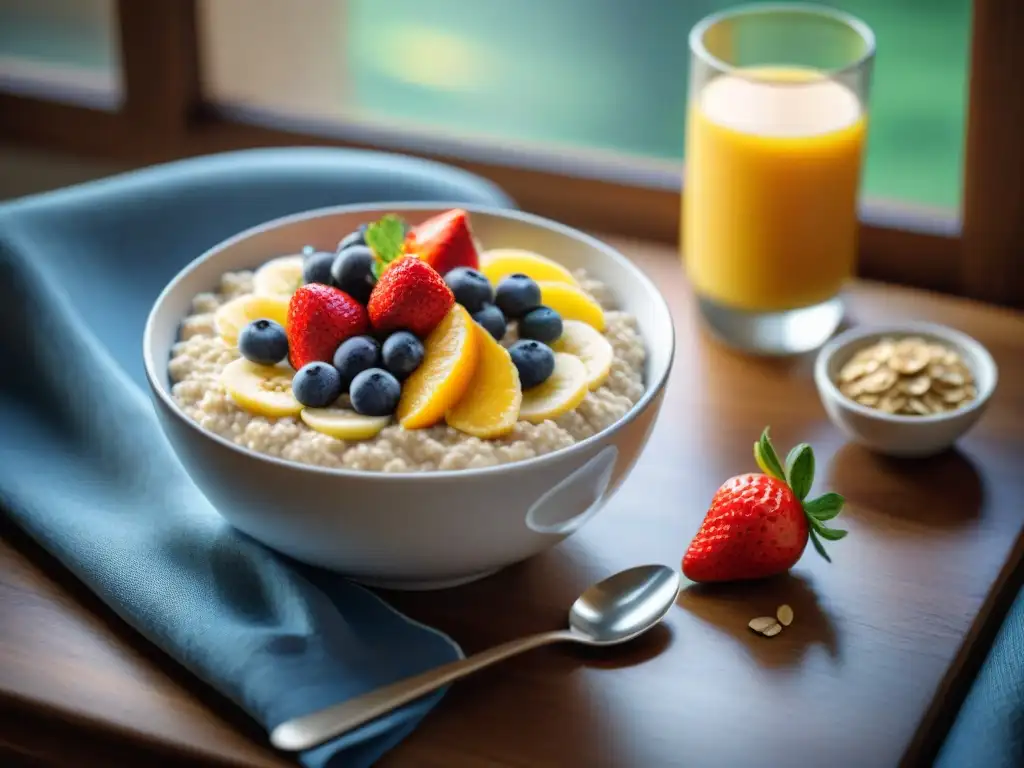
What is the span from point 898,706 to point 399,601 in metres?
0.41

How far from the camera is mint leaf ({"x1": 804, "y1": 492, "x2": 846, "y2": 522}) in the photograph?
1.09 m

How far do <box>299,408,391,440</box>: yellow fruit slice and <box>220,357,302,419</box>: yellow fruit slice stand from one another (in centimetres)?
2

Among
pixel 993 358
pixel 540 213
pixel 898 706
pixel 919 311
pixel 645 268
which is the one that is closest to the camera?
pixel 898 706

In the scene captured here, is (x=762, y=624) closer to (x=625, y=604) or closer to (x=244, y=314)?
(x=625, y=604)

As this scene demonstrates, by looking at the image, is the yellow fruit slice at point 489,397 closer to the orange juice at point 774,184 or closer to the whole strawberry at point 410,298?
the whole strawberry at point 410,298

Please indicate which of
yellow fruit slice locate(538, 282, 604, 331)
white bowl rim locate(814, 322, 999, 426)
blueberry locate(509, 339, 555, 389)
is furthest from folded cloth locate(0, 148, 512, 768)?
white bowl rim locate(814, 322, 999, 426)

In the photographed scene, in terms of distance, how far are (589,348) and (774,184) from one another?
1.27 ft

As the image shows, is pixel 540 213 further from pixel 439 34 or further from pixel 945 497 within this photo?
pixel 439 34

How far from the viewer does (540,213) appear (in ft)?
5.81

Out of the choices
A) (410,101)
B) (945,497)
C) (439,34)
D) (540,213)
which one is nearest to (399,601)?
(945,497)

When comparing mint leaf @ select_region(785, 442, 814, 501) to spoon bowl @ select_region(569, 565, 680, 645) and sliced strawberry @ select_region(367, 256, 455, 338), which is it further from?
sliced strawberry @ select_region(367, 256, 455, 338)

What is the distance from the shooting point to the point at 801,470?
110cm

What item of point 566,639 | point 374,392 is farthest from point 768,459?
point 374,392

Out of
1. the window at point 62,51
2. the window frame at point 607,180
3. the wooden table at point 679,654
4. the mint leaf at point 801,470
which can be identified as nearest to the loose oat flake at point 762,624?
the wooden table at point 679,654
